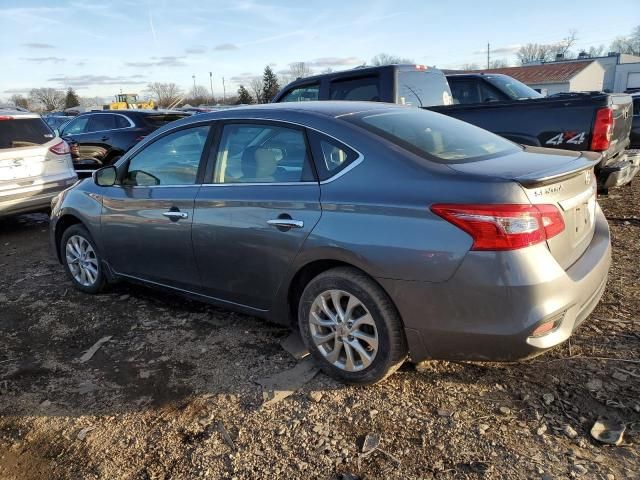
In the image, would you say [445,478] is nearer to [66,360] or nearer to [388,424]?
[388,424]

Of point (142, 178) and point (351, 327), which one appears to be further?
point (142, 178)

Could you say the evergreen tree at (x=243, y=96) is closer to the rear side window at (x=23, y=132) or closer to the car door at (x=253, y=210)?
the rear side window at (x=23, y=132)

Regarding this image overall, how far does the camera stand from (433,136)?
3238mm

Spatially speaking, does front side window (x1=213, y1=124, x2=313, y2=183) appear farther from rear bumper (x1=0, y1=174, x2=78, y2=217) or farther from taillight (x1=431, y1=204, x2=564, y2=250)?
rear bumper (x1=0, y1=174, x2=78, y2=217)

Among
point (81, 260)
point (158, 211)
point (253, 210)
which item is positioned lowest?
point (81, 260)

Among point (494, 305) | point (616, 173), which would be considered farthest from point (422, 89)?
point (494, 305)

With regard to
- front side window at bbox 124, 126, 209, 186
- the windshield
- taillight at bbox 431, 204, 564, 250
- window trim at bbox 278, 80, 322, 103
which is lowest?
taillight at bbox 431, 204, 564, 250

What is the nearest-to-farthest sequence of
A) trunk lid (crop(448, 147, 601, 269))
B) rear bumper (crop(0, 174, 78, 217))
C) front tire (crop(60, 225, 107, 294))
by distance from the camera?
trunk lid (crop(448, 147, 601, 269)) < front tire (crop(60, 225, 107, 294)) < rear bumper (crop(0, 174, 78, 217))

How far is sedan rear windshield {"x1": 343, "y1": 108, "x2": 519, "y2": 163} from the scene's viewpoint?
118 inches

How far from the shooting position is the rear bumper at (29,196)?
692cm

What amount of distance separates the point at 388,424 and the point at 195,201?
1972 mm

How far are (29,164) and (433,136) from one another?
617cm

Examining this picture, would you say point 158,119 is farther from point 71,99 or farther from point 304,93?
point 71,99

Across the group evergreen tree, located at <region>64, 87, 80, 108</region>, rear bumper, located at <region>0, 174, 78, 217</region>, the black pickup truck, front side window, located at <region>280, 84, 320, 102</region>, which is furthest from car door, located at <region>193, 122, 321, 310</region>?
evergreen tree, located at <region>64, 87, 80, 108</region>
